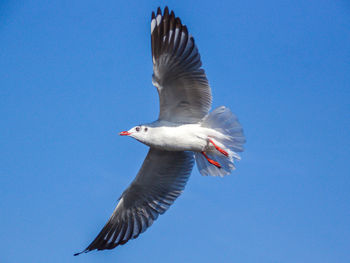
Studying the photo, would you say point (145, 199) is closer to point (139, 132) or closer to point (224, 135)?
point (139, 132)

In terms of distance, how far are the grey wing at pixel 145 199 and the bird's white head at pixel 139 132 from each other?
919 millimetres

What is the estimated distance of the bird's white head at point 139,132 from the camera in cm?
744

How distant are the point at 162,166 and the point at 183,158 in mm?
354

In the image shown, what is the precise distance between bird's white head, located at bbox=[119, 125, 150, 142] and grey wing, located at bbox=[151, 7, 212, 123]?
0.49 metres

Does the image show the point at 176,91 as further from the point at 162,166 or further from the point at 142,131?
the point at 162,166

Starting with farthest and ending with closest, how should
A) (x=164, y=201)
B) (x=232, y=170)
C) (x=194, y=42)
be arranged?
(x=164, y=201) → (x=232, y=170) → (x=194, y=42)

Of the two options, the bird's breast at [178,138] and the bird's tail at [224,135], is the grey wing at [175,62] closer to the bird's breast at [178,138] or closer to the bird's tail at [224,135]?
the bird's tail at [224,135]

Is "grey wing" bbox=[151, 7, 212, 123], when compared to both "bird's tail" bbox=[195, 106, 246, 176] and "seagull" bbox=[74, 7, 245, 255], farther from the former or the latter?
"bird's tail" bbox=[195, 106, 246, 176]

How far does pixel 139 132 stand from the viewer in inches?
294

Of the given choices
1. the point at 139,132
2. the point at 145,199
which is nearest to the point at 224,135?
the point at 139,132

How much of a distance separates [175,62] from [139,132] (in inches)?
44.4

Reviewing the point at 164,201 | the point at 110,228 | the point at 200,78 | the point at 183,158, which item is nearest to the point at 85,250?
the point at 110,228

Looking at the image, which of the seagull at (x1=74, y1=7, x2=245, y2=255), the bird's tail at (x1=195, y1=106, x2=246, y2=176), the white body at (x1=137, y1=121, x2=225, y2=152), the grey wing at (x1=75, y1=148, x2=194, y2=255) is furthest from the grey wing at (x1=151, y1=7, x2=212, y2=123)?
the grey wing at (x1=75, y1=148, x2=194, y2=255)

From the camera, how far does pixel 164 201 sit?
8430 mm
